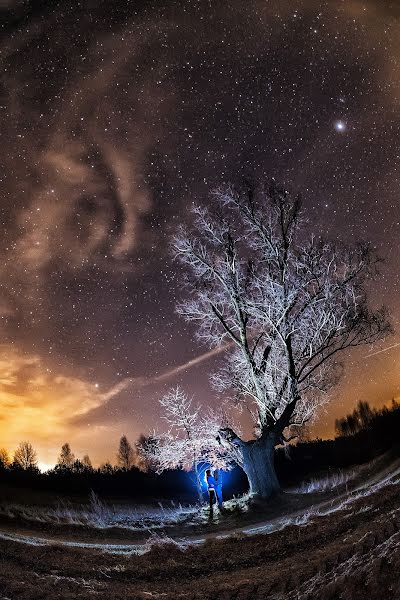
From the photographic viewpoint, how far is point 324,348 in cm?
1773

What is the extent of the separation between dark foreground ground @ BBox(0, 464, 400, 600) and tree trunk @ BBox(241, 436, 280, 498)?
6544mm

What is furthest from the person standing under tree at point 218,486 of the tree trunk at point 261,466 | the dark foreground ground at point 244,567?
the dark foreground ground at point 244,567

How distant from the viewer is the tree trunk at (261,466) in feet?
52.3

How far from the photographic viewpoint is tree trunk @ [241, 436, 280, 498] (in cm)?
1594

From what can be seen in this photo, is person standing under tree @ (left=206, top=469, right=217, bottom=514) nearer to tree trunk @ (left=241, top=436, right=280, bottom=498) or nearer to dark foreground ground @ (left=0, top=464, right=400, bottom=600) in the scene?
tree trunk @ (left=241, top=436, right=280, bottom=498)

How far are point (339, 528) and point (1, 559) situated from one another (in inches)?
241

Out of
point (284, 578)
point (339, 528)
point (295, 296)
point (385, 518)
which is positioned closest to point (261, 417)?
point (295, 296)

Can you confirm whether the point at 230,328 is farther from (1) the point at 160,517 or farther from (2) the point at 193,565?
(2) the point at 193,565

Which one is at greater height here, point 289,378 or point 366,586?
point 289,378

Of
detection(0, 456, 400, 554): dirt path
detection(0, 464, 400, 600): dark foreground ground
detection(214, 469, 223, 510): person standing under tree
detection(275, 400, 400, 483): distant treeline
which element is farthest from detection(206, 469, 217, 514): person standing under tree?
detection(275, 400, 400, 483): distant treeline

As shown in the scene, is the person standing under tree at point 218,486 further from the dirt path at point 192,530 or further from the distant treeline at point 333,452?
the distant treeline at point 333,452

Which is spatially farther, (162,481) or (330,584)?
(162,481)

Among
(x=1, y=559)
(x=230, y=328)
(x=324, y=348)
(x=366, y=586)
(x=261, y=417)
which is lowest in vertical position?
(x=366, y=586)

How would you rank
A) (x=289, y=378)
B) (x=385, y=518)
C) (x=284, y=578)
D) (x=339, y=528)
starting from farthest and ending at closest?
1. (x=289, y=378)
2. (x=339, y=528)
3. (x=385, y=518)
4. (x=284, y=578)
